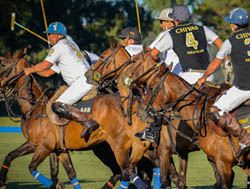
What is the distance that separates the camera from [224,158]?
6.30 meters

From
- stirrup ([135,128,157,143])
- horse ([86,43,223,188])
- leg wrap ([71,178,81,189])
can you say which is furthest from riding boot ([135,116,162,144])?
leg wrap ([71,178,81,189])

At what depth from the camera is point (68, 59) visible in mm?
8117

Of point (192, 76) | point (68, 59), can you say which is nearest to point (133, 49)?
point (68, 59)

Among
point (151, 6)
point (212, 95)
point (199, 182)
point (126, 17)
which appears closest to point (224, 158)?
point (212, 95)

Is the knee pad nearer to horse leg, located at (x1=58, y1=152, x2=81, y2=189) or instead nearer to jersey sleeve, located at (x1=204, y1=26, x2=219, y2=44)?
horse leg, located at (x1=58, y1=152, x2=81, y2=189)

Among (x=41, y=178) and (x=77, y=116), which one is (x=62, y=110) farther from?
(x=41, y=178)

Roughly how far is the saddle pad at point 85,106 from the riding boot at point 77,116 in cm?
10

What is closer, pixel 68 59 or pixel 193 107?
pixel 193 107

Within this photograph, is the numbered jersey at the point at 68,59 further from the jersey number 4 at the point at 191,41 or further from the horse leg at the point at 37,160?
the jersey number 4 at the point at 191,41

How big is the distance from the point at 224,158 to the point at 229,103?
70 centimetres

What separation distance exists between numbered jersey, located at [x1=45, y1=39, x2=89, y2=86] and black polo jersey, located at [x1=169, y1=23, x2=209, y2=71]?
5.68 ft

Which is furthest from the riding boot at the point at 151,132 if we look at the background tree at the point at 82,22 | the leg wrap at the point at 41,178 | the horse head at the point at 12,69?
the background tree at the point at 82,22

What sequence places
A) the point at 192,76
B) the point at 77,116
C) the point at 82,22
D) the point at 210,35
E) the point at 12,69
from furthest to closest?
the point at 82,22, the point at 12,69, the point at 77,116, the point at 192,76, the point at 210,35

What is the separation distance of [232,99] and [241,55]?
0.54 meters
